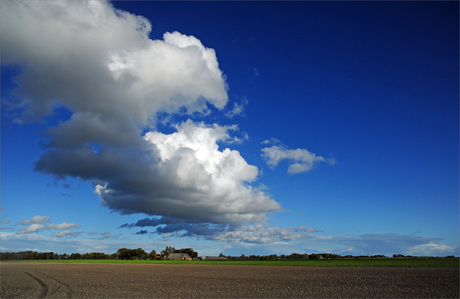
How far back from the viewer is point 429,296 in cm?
2144

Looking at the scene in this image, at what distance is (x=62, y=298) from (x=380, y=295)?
81.9 ft

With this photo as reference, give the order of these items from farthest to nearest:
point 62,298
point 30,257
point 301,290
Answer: point 30,257
point 301,290
point 62,298

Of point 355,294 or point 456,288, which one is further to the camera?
point 456,288

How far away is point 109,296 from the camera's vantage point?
22234 mm

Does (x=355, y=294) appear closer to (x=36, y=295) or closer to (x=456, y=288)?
(x=456, y=288)

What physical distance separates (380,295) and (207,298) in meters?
13.8

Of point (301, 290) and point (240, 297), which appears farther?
point (301, 290)

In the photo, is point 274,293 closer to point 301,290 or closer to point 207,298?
point 301,290

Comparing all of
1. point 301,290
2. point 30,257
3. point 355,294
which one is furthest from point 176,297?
point 30,257

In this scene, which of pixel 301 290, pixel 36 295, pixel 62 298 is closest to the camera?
pixel 62 298

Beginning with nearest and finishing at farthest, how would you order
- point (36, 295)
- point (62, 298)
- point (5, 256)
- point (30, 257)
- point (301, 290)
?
point (62, 298), point (36, 295), point (301, 290), point (5, 256), point (30, 257)

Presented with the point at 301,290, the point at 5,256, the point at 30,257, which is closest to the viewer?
the point at 301,290

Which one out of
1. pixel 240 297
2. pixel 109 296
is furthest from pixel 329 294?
pixel 109 296

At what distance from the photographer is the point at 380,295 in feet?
72.5
